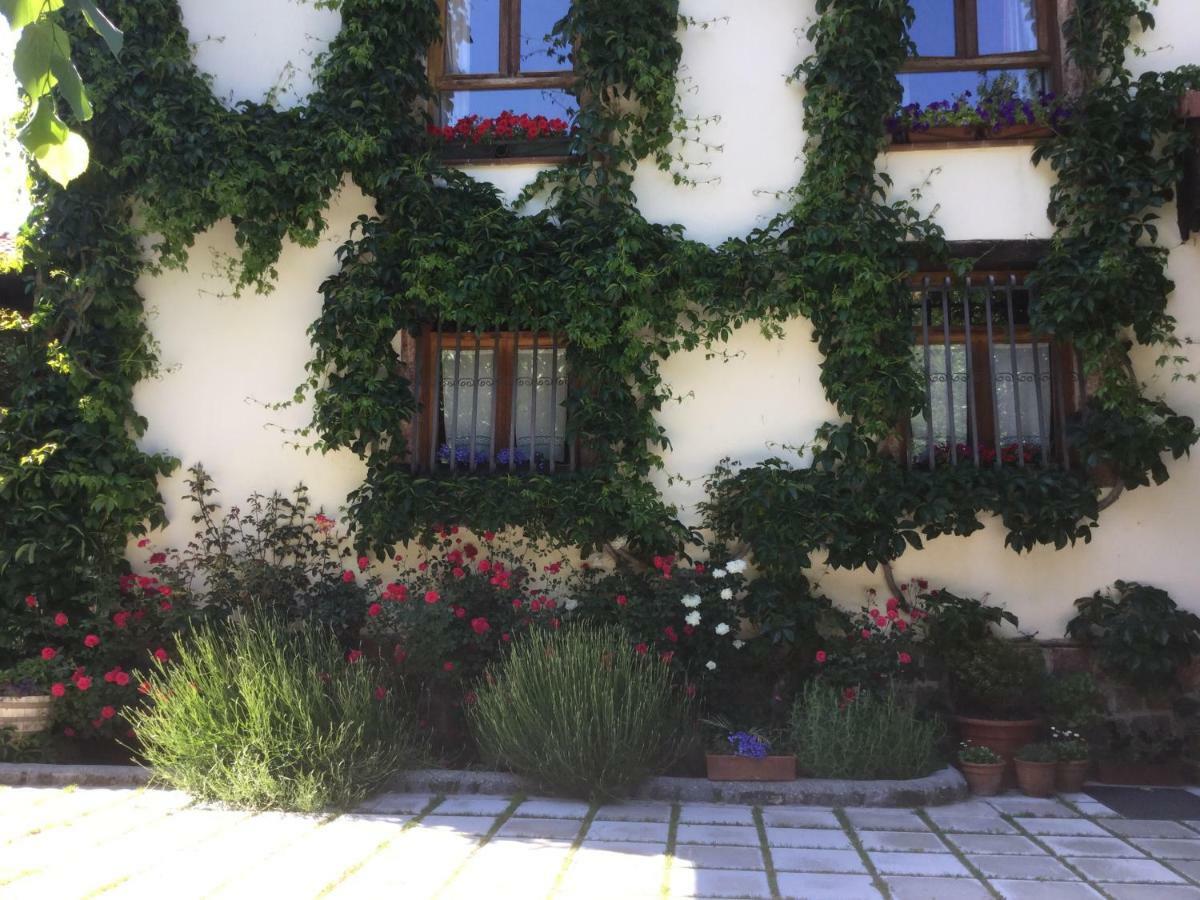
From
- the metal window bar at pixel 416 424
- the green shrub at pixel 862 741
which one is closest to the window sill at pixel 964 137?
the metal window bar at pixel 416 424

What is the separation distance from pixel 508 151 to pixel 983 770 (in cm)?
427

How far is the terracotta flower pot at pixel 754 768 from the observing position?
4.53m

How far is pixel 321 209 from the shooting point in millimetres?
5805

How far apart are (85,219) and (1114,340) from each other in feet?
19.2

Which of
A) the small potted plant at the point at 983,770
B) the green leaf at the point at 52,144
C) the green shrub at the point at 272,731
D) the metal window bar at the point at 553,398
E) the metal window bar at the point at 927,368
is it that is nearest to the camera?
the green leaf at the point at 52,144

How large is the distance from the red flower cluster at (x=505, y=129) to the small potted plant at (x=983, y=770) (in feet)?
13.4

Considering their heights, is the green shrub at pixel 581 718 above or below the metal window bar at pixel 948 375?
below

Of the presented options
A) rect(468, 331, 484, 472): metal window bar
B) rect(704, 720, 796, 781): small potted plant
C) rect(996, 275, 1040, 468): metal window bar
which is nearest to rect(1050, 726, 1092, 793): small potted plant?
rect(704, 720, 796, 781): small potted plant

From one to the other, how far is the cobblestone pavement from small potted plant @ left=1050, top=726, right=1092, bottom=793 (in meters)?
0.24

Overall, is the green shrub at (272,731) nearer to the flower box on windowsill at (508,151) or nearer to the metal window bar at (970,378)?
the flower box on windowsill at (508,151)

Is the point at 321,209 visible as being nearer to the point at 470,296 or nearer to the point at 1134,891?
the point at 470,296

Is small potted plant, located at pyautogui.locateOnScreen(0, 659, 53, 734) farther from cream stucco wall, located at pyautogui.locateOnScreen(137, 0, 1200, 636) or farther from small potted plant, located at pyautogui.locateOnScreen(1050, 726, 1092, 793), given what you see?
small potted plant, located at pyautogui.locateOnScreen(1050, 726, 1092, 793)

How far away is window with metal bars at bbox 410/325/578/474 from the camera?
5.80 metres

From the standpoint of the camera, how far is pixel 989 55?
586 cm
